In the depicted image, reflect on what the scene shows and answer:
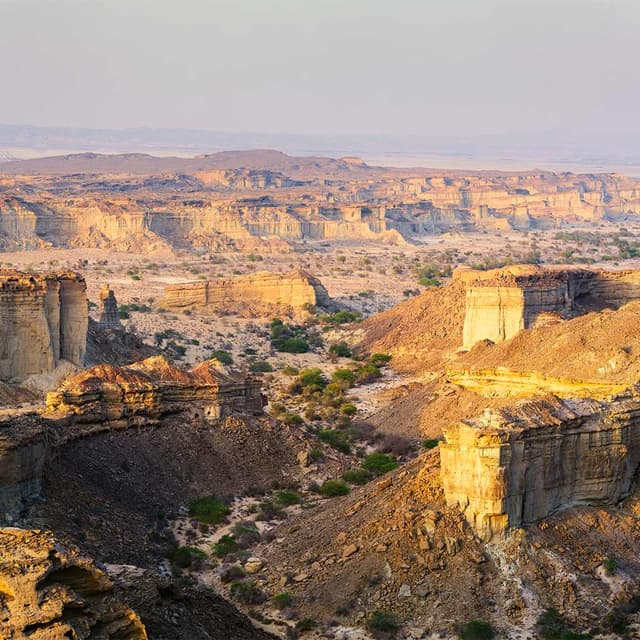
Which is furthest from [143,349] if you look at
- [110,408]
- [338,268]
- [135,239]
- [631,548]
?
[135,239]

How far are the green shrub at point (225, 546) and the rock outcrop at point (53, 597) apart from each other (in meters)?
10.9

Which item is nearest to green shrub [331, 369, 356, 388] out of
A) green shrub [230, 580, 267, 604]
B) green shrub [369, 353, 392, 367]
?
green shrub [369, 353, 392, 367]

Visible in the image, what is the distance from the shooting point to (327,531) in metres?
26.0

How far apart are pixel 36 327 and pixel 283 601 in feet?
60.0

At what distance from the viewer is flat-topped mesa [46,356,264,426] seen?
32.1 meters

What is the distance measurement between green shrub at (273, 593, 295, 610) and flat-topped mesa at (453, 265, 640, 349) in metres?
26.2

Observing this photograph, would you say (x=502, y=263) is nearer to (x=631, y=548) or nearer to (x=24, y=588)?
(x=631, y=548)

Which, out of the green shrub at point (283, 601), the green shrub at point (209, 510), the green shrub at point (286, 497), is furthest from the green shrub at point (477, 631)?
the green shrub at point (286, 497)

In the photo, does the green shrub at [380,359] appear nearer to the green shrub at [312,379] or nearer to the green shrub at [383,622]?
the green shrub at [312,379]

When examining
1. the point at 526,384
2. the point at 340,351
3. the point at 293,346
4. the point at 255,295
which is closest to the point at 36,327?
the point at 526,384

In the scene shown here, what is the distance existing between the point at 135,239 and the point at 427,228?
140 ft

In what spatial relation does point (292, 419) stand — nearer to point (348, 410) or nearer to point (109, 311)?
point (348, 410)

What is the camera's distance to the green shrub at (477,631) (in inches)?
886

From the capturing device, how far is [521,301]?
49.0 m
